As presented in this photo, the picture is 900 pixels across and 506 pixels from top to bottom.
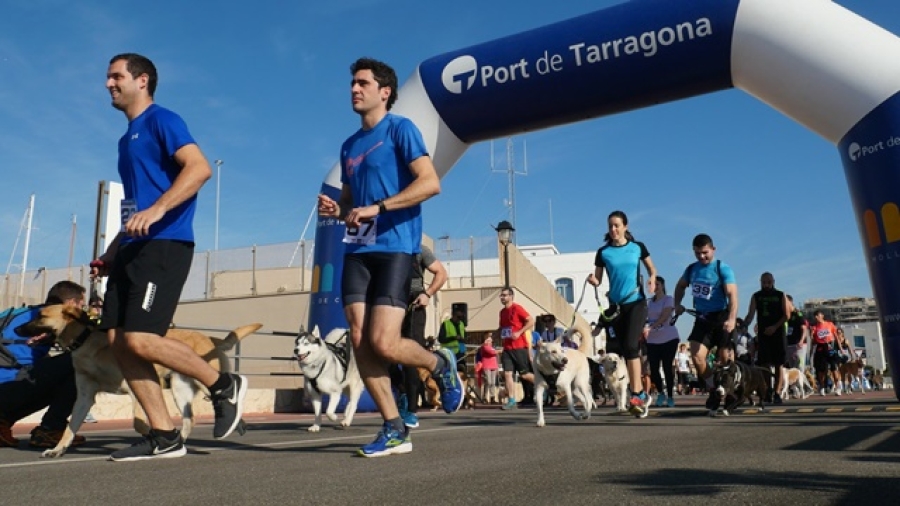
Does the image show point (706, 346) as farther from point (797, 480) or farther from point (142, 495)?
point (142, 495)

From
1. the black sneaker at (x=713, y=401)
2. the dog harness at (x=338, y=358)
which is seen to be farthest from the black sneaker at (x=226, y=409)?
the black sneaker at (x=713, y=401)

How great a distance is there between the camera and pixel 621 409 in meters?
8.87

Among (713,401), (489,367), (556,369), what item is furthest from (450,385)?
(489,367)

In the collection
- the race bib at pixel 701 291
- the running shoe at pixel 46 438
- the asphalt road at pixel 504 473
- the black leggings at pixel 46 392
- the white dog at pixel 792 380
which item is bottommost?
the asphalt road at pixel 504 473

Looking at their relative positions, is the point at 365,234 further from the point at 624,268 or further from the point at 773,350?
the point at 773,350

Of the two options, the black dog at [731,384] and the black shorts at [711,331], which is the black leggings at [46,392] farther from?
the black shorts at [711,331]

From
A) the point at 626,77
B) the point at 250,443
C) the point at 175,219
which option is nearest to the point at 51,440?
the point at 250,443

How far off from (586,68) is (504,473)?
830 centimetres

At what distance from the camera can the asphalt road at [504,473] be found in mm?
2396

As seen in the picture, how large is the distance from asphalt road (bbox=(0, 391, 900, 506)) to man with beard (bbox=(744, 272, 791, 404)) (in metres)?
6.09

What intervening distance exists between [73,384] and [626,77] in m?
7.81

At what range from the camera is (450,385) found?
17.1ft

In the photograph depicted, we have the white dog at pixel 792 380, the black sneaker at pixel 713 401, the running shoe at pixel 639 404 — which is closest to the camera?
the running shoe at pixel 639 404

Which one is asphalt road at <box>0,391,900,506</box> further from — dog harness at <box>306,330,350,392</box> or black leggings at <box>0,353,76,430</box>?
dog harness at <box>306,330,350,392</box>
